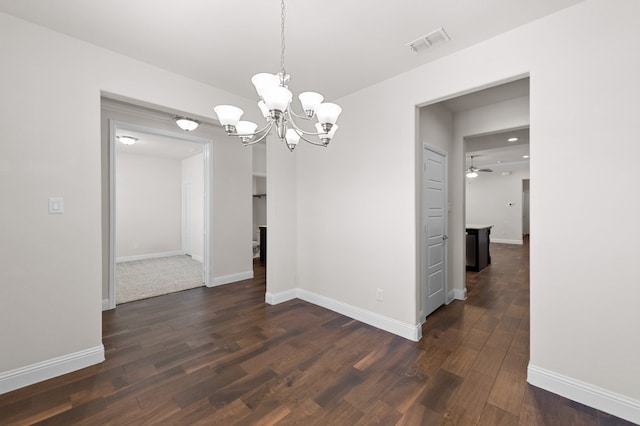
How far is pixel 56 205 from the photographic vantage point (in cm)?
223

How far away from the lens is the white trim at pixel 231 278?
478 centimetres

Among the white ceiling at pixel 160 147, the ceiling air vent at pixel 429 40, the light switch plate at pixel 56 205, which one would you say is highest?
the white ceiling at pixel 160 147

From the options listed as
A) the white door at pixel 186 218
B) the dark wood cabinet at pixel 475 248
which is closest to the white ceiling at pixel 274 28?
the dark wood cabinet at pixel 475 248

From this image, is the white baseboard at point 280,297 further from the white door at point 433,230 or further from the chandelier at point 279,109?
the chandelier at point 279,109

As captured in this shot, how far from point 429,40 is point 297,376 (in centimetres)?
306

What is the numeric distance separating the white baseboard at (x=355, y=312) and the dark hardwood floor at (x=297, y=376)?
0.10 meters

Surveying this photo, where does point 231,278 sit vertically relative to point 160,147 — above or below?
below

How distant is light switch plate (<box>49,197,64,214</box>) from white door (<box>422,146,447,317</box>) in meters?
3.54

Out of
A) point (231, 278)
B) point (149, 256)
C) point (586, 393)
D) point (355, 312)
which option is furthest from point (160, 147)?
point (586, 393)

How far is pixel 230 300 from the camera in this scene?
4.03 meters

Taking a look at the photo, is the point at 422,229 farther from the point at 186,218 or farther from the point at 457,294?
the point at 186,218

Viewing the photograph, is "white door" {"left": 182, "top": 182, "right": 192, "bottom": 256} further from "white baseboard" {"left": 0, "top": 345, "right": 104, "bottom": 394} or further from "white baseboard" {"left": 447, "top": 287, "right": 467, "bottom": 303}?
"white baseboard" {"left": 447, "top": 287, "right": 467, "bottom": 303}

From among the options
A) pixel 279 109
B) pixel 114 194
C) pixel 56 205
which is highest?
pixel 279 109

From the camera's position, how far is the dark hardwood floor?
178cm
